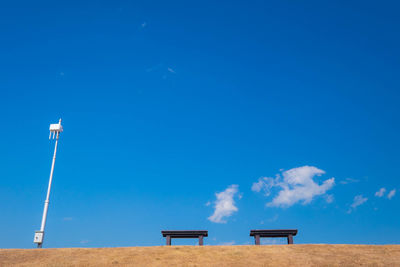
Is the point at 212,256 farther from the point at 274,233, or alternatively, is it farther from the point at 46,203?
the point at 46,203

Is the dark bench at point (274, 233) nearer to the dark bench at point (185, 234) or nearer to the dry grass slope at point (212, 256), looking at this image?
the dry grass slope at point (212, 256)

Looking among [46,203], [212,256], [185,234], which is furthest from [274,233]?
[46,203]

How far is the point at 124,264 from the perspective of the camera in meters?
14.4

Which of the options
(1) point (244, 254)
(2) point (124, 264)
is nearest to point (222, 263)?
(1) point (244, 254)

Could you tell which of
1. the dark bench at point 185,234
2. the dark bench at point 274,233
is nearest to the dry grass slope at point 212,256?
the dark bench at point 274,233

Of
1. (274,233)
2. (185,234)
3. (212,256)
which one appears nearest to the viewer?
(212,256)

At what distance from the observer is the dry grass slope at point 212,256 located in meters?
14.5

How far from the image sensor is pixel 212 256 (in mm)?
15422

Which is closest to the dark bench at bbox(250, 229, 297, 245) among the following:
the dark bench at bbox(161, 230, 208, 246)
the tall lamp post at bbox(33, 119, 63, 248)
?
the dark bench at bbox(161, 230, 208, 246)

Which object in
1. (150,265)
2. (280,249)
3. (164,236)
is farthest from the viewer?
(164,236)

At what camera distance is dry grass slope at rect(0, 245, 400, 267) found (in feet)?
47.6

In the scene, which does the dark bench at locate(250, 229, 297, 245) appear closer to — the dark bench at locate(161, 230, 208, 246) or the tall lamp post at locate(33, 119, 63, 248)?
the dark bench at locate(161, 230, 208, 246)

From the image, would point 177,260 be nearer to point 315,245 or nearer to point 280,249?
point 280,249

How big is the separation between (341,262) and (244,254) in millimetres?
3894
